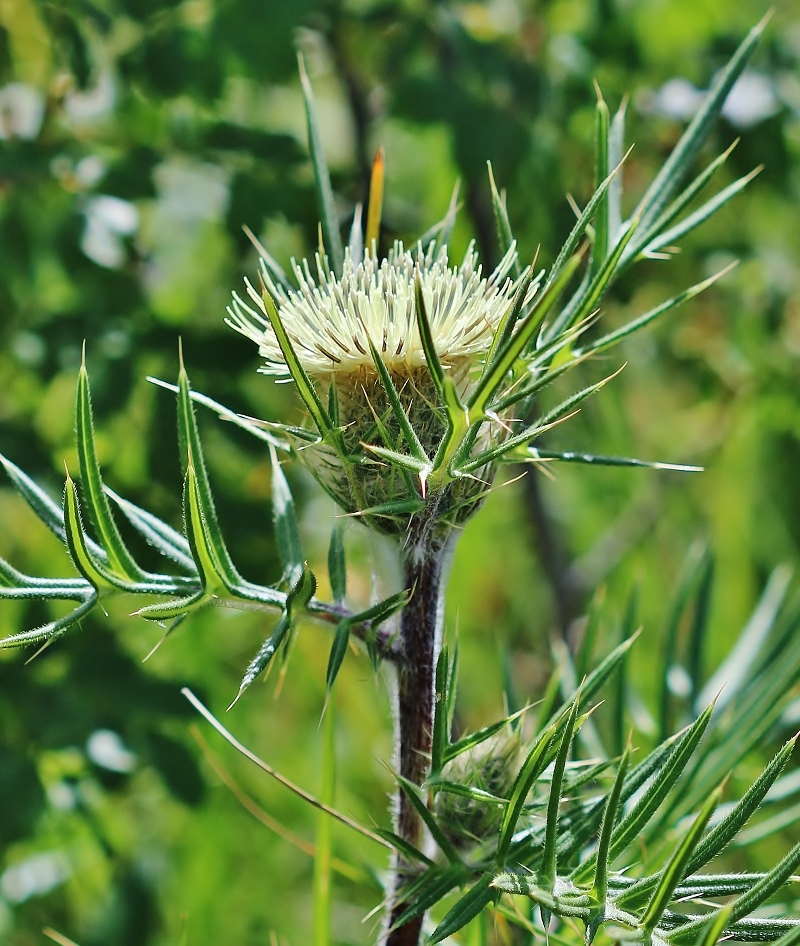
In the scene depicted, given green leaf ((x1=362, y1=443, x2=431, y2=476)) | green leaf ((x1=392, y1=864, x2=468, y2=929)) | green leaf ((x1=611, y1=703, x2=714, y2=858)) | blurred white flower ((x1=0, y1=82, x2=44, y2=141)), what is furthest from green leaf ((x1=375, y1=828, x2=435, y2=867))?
blurred white flower ((x1=0, y1=82, x2=44, y2=141))

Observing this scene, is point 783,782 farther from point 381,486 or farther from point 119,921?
point 119,921

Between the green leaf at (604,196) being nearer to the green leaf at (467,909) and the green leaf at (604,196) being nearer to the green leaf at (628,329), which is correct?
the green leaf at (628,329)

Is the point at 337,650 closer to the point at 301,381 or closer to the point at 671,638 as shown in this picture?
the point at 301,381

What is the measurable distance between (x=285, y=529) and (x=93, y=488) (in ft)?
0.46

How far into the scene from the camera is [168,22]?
1217 millimetres

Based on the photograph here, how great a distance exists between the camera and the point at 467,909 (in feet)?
1.85

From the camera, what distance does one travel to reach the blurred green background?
1.15m

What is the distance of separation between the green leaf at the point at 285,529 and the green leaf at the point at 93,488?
0.09 metres

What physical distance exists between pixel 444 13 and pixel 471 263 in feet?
2.66

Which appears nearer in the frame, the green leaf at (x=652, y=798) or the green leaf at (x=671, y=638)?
the green leaf at (x=652, y=798)

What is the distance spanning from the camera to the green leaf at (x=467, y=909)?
21.4 inches

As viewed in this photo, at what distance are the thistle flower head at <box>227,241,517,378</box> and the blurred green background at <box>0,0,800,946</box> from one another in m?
0.30

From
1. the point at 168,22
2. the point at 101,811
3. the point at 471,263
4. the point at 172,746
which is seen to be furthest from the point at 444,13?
the point at 101,811

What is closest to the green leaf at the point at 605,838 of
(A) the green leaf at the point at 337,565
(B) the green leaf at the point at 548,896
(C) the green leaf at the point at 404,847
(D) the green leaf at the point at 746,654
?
(B) the green leaf at the point at 548,896
